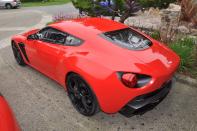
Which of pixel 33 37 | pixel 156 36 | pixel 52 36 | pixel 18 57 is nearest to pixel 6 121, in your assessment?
pixel 52 36

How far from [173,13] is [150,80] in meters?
4.93

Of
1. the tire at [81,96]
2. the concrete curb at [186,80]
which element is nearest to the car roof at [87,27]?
the tire at [81,96]

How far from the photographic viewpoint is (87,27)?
505 cm

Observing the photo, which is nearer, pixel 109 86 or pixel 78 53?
pixel 109 86

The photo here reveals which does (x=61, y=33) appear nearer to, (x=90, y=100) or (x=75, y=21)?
(x=75, y=21)

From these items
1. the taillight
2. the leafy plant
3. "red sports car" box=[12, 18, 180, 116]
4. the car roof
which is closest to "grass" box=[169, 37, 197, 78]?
"red sports car" box=[12, 18, 180, 116]

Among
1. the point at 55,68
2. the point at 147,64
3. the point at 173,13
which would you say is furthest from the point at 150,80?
the point at 173,13

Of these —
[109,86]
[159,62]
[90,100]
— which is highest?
[159,62]

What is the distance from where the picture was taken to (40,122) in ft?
15.3

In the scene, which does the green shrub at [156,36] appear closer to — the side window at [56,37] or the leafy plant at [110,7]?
the leafy plant at [110,7]

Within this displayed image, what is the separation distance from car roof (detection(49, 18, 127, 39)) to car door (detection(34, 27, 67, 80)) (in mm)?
147

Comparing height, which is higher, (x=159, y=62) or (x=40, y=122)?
(x=159, y=62)

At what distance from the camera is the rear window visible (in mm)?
4629

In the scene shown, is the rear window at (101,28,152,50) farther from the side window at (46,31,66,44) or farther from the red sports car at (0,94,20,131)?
the red sports car at (0,94,20,131)
